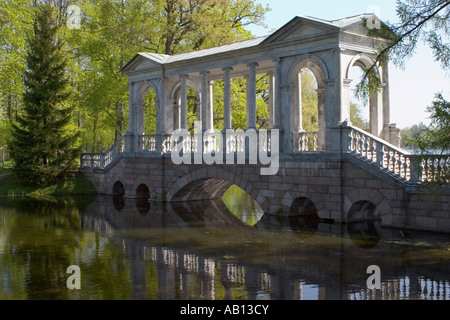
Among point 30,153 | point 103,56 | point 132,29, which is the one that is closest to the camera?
point 30,153

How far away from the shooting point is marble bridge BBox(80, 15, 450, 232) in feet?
42.6

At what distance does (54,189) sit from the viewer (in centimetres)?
2488

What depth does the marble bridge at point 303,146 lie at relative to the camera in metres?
13.0

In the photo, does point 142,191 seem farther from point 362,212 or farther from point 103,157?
point 362,212

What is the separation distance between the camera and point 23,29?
102 feet

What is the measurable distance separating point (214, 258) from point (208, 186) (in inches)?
422

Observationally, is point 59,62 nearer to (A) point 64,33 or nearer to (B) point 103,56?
(B) point 103,56

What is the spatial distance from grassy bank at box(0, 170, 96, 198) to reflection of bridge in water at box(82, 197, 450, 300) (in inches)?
359

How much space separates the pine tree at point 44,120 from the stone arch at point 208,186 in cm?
791

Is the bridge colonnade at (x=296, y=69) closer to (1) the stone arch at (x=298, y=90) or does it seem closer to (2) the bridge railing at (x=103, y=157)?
(1) the stone arch at (x=298, y=90)

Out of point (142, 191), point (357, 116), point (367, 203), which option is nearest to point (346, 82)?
point (367, 203)

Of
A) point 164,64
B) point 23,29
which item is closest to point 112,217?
point 164,64

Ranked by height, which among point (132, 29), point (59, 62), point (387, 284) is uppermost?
point (132, 29)

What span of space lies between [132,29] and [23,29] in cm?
891
